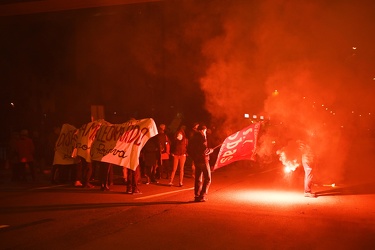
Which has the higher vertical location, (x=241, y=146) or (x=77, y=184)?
(x=241, y=146)

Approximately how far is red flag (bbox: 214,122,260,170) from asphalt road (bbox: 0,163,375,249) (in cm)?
98

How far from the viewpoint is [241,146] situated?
34.8ft

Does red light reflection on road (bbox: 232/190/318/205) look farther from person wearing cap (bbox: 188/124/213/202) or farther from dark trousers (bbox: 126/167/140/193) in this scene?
dark trousers (bbox: 126/167/140/193)

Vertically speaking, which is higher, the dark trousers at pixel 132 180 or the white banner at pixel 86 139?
the white banner at pixel 86 139

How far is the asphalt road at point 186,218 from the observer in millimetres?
6617

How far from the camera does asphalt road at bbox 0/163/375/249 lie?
261 inches

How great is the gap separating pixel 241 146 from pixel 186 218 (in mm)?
2928

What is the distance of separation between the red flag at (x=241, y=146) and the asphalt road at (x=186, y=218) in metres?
0.98

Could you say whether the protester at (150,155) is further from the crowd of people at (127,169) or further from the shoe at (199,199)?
the shoe at (199,199)

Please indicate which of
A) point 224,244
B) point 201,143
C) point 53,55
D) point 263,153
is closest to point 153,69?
point 53,55

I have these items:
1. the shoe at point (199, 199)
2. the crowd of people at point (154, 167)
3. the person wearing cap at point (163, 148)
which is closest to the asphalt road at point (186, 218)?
the shoe at point (199, 199)

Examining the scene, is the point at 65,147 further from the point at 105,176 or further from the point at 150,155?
the point at 150,155

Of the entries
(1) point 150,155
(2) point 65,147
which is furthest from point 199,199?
(2) point 65,147

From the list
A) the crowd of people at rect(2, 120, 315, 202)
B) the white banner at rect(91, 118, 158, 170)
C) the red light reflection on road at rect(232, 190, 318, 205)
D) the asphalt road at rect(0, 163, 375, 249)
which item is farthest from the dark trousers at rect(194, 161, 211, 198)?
the white banner at rect(91, 118, 158, 170)
